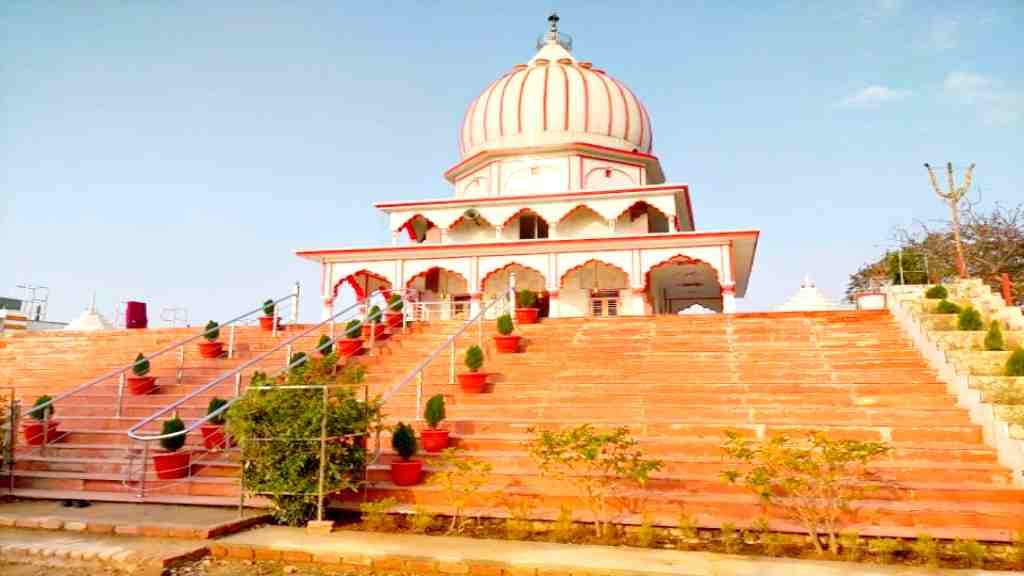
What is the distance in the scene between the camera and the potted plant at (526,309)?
16125 mm

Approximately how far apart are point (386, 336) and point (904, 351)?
10.5m

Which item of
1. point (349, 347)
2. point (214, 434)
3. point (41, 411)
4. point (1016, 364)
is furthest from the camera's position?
point (349, 347)

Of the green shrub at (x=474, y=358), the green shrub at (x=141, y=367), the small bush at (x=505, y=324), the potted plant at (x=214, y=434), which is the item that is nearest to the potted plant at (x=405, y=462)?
the green shrub at (x=474, y=358)

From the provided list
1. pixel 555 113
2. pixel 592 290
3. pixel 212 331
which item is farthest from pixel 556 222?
pixel 212 331

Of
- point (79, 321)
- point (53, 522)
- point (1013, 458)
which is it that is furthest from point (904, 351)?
point (79, 321)

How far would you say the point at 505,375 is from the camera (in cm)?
1286

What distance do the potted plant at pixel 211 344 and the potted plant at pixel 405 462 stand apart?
28.0ft

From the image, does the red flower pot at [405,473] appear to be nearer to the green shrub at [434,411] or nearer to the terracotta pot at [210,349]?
the green shrub at [434,411]

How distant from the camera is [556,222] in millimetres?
24562

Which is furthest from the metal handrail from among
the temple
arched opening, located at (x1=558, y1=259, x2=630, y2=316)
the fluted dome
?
the fluted dome

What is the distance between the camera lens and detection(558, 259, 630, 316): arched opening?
77.9 feet

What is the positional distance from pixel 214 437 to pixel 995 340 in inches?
460

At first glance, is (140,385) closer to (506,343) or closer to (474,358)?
(474,358)

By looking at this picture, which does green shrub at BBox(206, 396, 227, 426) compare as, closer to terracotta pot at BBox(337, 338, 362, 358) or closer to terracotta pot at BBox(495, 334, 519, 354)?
terracotta pot at BBox(337, 338, 362, 358)
